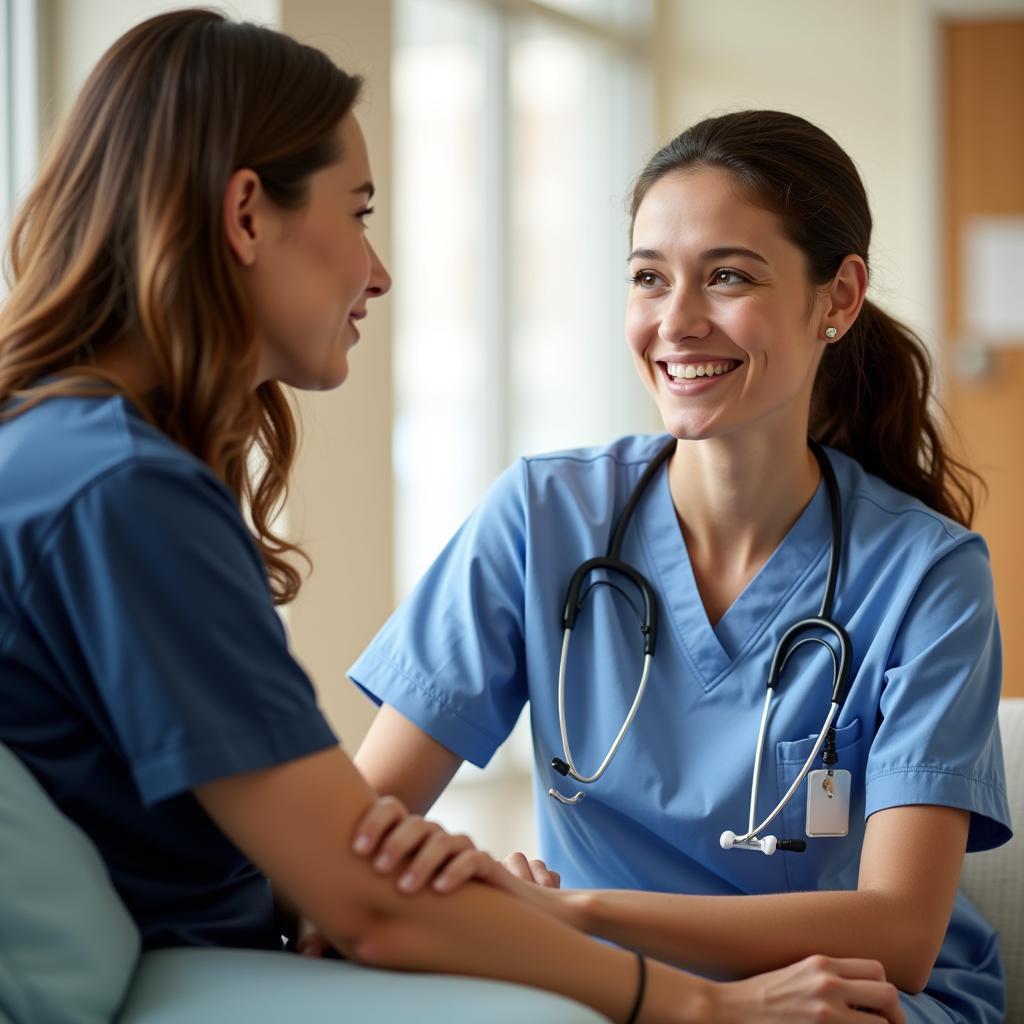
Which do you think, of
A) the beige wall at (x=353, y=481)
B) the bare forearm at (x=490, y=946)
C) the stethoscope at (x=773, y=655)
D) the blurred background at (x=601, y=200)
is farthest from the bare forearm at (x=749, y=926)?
the blurred background at (x=601, y=200)

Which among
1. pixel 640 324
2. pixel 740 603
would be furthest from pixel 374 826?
pixel 640 324

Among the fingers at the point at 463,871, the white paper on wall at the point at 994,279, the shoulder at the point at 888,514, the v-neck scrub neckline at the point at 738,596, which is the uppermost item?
the white paper on wall at the point at 994,279

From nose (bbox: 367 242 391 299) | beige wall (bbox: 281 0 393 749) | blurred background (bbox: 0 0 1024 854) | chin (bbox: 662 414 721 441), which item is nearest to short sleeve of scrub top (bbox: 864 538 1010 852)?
chin (bbox: 662 414 721 441)

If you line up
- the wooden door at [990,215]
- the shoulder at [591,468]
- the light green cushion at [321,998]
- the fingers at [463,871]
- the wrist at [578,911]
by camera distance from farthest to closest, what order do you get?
the wooden door at [990,215]
the shoulder at [591,468]
the wrist at [578,911]
the fingers at [463,871]
the light green cushion at [321,998]

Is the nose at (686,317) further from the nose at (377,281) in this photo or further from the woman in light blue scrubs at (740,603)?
the nose at (377,281)

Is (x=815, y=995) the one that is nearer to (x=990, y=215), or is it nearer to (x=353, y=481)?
(x=353, y=481)

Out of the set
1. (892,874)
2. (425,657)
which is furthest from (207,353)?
(892,874)

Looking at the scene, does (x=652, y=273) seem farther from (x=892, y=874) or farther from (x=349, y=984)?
(x=349, y=984)

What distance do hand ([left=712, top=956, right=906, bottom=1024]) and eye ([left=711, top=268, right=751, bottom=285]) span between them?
0.69m

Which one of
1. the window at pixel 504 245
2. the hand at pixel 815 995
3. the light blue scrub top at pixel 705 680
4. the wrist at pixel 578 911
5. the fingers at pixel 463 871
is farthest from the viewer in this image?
the window at pixel 504 245

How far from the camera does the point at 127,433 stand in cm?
91

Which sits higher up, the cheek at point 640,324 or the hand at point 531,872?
the cheek at point 640,324

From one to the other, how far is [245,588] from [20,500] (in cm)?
15

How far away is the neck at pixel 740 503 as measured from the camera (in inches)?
58.9
